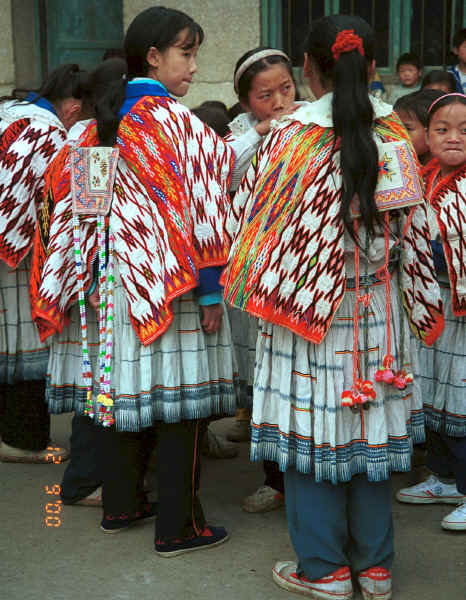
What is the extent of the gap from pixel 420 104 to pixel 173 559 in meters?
2.31

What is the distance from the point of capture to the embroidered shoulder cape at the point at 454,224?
3123 millimetres

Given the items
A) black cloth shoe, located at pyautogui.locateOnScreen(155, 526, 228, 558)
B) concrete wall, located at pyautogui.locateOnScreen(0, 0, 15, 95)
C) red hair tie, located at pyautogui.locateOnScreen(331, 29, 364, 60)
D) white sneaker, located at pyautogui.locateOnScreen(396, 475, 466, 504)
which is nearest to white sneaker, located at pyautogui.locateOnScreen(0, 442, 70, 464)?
black cloth shoe, located at pyautogui.locateOnScreen(155, 526, 228, 558)

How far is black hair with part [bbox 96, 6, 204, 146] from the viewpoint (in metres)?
2.94

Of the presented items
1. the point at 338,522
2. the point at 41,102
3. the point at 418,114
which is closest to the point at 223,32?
the point at 41,102

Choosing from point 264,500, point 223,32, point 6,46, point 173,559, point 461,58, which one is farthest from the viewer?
point 6,46

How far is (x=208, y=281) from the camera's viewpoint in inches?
119

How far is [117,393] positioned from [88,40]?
20.4 ft

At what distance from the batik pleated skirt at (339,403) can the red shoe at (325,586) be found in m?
0.37

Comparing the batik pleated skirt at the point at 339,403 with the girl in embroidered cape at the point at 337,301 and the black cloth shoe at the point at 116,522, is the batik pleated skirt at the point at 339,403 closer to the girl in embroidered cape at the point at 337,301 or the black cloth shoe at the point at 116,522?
the girl in embroidered cape at the point at 337,301

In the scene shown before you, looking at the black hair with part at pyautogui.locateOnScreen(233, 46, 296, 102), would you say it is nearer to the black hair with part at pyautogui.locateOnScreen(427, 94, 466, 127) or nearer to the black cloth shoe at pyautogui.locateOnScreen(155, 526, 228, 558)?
the black hair with part at pyautogui.locateOnScreen(427, 94, 466, 127)

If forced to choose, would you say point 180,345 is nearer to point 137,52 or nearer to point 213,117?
point 137,52

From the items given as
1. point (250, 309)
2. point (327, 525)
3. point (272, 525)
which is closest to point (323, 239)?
point (250, 309)

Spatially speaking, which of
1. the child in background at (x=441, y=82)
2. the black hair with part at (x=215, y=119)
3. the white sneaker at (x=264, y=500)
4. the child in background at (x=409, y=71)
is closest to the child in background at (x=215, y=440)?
the black hair with part at (x=215, y=119)

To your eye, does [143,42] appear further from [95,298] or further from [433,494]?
[433,494]
